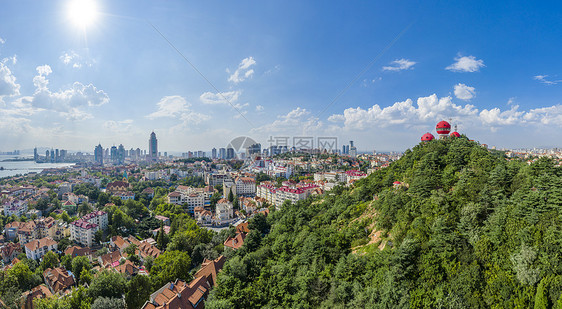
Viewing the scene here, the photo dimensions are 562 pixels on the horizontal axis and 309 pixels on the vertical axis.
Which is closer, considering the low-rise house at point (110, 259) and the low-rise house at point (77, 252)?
the low-rise house at point (110, 259)

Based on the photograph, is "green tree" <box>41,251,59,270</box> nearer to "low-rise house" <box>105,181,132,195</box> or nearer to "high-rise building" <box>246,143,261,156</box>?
"low-rise house" <box>105,181,132,195</box>

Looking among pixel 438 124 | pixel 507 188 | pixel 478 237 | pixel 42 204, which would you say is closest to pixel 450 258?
pixel 478 237

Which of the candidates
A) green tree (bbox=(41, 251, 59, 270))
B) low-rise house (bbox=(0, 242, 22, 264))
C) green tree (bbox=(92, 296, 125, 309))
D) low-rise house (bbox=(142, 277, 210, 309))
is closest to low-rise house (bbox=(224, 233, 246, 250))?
low-rise house (bbox=(142, 277, 210, 309))

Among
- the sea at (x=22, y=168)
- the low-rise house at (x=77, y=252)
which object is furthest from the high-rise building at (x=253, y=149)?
the sea at (x=22, y=168)

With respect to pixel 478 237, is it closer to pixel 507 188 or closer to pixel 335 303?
pixel 507 188

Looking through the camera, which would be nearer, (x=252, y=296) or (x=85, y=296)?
(x=252, y=296)

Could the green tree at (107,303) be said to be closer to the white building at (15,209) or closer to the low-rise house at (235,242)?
the low-rise house at (235,242)

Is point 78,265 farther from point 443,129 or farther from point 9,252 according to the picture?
point 443,129
